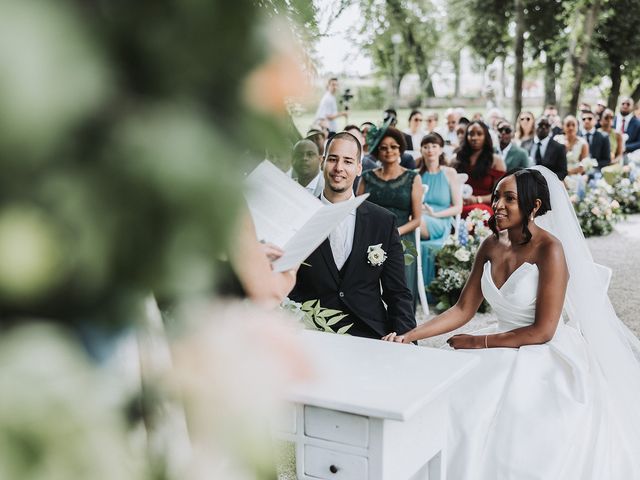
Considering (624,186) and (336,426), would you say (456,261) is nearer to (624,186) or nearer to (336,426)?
(336,426)

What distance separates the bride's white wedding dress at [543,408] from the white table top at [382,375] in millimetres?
878

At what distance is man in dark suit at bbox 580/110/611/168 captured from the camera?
12227mm

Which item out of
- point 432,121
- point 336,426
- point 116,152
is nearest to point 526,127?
point 432,121

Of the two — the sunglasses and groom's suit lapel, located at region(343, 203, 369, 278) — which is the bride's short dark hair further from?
the sunglasses

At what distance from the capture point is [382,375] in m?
2.32

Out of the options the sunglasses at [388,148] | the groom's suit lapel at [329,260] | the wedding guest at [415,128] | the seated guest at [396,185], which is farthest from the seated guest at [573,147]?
the groom's suit lapel at [329,260]

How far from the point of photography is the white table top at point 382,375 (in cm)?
208

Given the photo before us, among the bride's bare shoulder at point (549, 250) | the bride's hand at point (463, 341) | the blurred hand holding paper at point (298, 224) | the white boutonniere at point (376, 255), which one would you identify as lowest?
the bride's hand at point (463, 341)

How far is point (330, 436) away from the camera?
2225 millimetres

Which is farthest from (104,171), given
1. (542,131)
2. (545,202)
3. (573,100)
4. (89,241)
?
(573,100)

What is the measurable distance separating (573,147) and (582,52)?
806 centimetres

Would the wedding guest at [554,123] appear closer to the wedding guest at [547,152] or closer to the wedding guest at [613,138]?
the wedding guest at [613,138]

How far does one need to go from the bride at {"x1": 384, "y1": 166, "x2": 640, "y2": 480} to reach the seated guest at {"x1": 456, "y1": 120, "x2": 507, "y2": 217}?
4205 millimetres

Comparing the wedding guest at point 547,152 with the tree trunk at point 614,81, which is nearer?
the wedding guest at point 547,152
